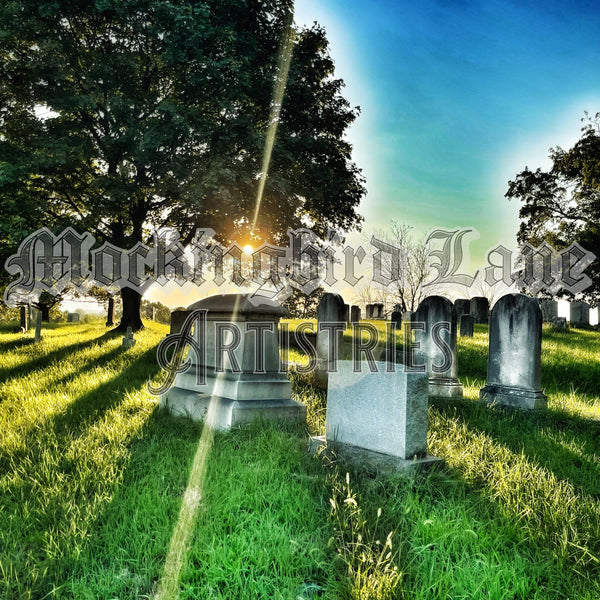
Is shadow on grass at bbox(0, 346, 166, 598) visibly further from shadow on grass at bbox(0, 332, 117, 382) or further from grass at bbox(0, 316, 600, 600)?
shadow on grass at bbox(0, 332, 117, 382)

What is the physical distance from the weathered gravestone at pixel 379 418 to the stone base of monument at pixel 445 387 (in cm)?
319

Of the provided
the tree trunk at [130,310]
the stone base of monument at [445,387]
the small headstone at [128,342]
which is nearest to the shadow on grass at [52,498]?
the stone base of monument at [445,387]

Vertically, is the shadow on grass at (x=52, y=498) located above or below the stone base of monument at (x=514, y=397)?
below

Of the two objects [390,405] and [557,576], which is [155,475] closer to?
[390,405]

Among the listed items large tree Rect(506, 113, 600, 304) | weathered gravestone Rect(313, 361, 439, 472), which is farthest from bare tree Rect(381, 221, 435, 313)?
weathered gravestone Rect(313, 361, 439, 472)

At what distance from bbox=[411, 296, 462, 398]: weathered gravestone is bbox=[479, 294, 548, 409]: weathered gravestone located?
0.53 metres

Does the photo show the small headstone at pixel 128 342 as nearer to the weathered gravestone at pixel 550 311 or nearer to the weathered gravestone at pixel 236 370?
the weathered gravestone at pixel 236 370

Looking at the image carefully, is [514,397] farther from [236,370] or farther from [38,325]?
[38,325]

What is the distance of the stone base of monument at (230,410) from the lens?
4816mm

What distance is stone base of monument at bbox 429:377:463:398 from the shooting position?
6859 millimetres

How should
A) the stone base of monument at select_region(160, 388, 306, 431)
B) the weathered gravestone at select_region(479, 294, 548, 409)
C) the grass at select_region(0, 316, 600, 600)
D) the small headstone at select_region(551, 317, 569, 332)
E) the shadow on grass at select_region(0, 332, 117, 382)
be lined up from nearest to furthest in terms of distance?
the grass at select_region(0, 316, 600, 600)
the stone base of monument at select_region(160, 388, 306, 431)
the weathered gravestone at select_region(479, 294, 548, 409)
the shadow on grass at select_region(0, 332, 117, 382)
the small headstone at select_region(551, 317, 569, 332)

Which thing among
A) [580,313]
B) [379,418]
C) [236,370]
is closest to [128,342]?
[236,370]

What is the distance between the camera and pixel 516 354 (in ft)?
20.9

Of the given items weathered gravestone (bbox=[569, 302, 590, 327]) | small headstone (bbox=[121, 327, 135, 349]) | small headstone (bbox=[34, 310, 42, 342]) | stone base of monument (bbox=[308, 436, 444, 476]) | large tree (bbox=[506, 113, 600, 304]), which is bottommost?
stone base of monument (bbox=[308, 436, 444, 476])
